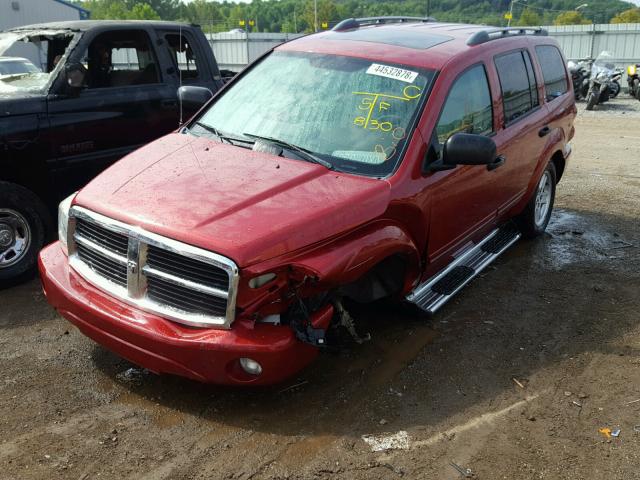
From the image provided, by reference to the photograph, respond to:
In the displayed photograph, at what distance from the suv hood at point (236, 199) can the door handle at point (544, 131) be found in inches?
102

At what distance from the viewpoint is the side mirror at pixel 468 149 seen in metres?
3.92

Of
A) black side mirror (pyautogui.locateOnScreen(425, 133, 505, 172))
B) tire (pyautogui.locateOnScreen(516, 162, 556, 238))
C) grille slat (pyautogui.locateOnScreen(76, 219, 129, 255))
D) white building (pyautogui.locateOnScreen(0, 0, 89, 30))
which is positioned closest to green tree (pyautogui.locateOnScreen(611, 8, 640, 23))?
white building (pyautogui.locateOnScreen(0, 0, 89, 30))

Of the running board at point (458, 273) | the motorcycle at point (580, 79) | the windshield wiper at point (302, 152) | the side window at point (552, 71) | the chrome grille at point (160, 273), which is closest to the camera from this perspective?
the chrome grille at point (160, 273)

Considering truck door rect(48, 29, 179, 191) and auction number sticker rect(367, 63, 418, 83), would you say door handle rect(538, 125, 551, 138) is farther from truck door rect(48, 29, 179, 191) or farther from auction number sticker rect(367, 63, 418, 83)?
truck door rect(48, 29, 179, 191)

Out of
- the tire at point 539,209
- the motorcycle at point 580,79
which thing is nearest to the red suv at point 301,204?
the tire at point 539,209

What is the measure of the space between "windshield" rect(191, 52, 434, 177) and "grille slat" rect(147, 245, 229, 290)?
45.2 inches

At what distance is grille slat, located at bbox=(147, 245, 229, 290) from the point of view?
312 centimetres

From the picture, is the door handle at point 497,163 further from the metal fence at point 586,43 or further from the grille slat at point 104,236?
the metal fence at point 586,43

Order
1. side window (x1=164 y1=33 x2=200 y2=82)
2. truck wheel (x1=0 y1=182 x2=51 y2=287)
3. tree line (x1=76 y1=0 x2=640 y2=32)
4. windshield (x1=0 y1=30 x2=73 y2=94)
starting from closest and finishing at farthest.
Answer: truck wheel (x1=0 y1=182 x2=51 y2=287)
windshield (x1=0 y1=30 x2=73 y2=94)
side window (x1=164 y1=33 x2=200 y2=82)
tree line (x1=76 y1=0 x2=640 y2=32)

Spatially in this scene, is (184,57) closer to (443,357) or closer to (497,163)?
(497,163)

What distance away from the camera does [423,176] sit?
4.02m

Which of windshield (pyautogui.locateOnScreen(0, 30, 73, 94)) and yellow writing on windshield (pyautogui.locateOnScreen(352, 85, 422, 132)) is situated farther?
windshield (pyautogui.locateOnScreen(0, 30, 73, 94))

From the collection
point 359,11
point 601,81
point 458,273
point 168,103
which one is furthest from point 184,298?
point 359,11

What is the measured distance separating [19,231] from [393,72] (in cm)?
328
